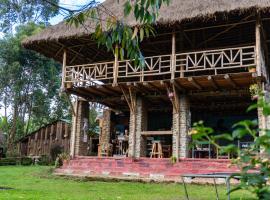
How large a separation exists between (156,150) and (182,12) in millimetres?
4489

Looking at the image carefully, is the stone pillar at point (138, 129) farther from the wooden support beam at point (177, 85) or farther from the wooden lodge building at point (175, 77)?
the wooden support beam at point (177, 85)

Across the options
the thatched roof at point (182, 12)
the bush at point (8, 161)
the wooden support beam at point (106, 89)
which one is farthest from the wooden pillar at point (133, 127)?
the bush at point (8, 161)

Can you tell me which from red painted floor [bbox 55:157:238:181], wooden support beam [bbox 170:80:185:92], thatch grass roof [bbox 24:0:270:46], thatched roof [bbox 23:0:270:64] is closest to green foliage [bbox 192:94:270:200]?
thatched roof [bbox 23:0:270:64]

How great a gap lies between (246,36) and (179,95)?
317 cm

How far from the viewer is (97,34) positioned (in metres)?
3.42

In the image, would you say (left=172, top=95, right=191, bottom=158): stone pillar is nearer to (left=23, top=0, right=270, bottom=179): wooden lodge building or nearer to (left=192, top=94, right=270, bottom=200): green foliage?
(left=23, top=0, right=270, bottom=179): wooden lodge building

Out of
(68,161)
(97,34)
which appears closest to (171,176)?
(68,161)

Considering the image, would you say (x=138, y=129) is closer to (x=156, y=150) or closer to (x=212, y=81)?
(x=156, y=150)

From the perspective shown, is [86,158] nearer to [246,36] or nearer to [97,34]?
[246,36]

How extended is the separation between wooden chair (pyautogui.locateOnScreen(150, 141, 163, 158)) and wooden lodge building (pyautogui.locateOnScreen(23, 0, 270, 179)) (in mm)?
32

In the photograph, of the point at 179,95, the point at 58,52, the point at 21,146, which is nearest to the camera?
the point at 179,95

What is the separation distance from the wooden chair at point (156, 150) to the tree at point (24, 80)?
13.2 m

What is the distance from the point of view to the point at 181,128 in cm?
1140

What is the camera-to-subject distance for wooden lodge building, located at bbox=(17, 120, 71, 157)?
2126 centimetres
